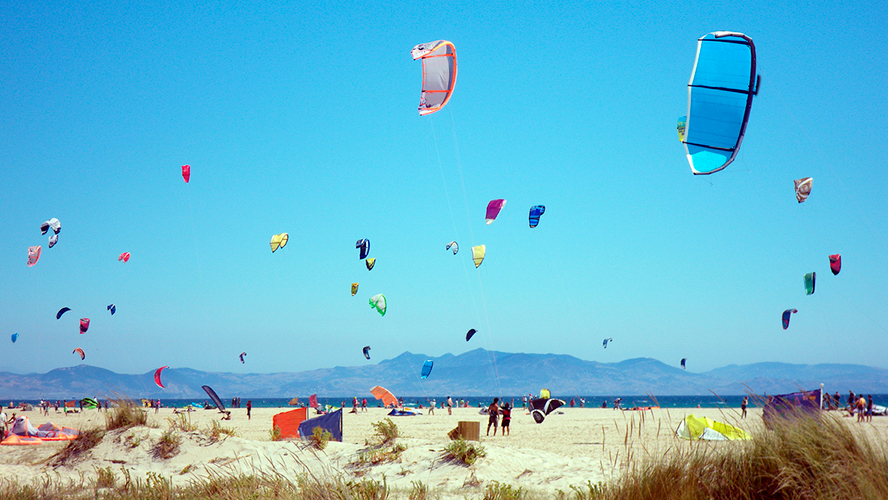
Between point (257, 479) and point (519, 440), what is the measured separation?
11.2 metres

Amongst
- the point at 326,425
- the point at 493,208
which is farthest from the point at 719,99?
the point at 493,208

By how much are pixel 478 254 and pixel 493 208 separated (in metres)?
2.52

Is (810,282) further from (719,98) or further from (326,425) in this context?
(326,425)

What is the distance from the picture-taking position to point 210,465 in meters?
9.27

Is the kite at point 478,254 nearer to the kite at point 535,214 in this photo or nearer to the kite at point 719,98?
the kite at point 535,214

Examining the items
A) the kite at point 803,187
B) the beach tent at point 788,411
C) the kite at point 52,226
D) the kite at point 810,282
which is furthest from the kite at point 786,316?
the kite at point 52,226

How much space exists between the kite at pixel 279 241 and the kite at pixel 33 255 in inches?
431

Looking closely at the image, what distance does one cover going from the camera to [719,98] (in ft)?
28.7

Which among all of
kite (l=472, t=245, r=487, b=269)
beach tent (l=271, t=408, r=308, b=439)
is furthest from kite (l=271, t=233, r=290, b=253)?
beach tent (l=271, t=408, r=308, b=439)

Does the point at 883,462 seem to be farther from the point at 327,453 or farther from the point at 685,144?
the point at 327,453

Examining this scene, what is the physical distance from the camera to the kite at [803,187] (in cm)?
1623

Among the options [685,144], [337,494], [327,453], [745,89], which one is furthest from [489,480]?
[745,89]

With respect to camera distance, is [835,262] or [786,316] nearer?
[835,262]

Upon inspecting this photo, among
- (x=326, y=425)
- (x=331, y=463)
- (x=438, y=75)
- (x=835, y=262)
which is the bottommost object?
(x=331, y=463)
